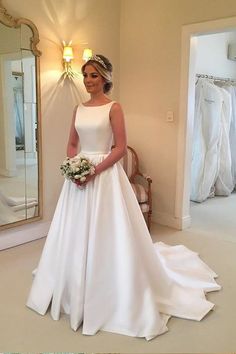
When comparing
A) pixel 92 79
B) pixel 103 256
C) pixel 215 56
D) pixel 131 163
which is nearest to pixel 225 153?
pixel 215 56

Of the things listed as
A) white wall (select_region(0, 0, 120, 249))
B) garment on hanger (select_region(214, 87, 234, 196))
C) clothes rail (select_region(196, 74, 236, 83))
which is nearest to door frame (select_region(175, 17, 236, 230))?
white wall (select_region(0, 0, 120, 249))

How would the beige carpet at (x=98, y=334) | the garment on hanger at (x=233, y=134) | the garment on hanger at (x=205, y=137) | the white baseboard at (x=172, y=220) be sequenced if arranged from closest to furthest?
the beige carpet at (x=98, y=334) → the white baseboard at (x=172, y=220) → the garment on hanger at (x=205, y=137) → the garment on hanger at (x=233, y=134)

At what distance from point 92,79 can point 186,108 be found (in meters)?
1.76

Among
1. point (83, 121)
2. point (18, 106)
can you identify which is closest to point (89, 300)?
point (83, 121)

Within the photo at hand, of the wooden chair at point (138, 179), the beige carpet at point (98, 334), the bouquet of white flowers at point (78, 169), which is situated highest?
the bouquet of white flowers at point (78, 169)

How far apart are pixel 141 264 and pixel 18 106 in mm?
1943

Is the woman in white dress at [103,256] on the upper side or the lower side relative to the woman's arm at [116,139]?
lower

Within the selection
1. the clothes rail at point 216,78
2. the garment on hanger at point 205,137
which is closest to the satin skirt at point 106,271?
the garment on hanger at point 205,137

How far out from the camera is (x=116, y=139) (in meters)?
2.21

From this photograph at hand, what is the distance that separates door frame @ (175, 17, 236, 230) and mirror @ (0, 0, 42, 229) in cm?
152

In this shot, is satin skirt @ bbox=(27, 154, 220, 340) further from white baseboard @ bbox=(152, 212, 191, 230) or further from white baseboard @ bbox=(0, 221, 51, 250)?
white baseboard @ bbox=(152, 212, 191, 230)

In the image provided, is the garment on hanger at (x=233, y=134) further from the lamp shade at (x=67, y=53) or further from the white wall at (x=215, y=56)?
the lamp shade at (x=67, y=53)

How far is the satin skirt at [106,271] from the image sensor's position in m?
2.04

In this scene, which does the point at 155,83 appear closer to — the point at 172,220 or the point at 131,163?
the point at 131,163
